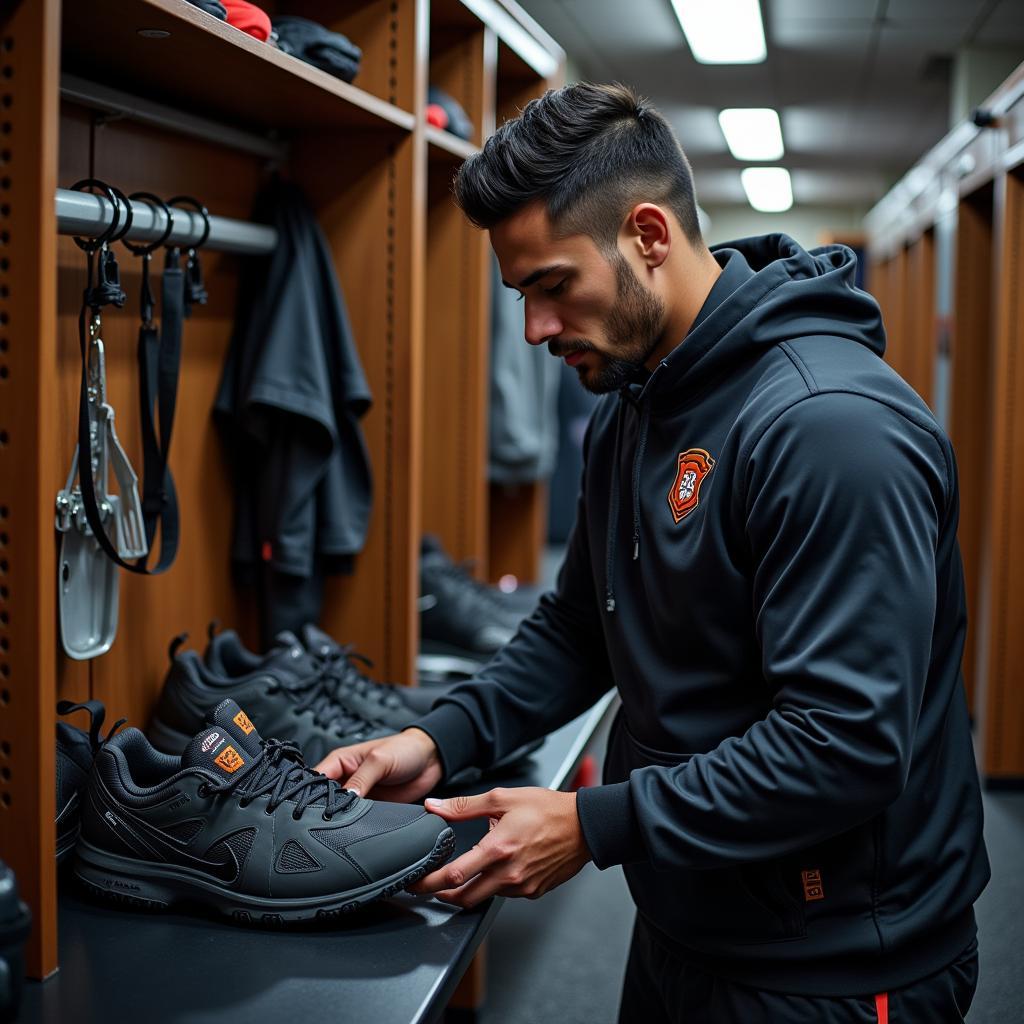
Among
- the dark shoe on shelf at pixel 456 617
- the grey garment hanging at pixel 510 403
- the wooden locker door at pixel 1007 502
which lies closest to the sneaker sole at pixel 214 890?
the dark shoe on shelf at pixel 456 617

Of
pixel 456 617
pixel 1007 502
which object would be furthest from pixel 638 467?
pixel 1007 502

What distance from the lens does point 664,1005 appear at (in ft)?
4.48

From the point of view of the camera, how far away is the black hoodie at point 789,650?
1.02 m

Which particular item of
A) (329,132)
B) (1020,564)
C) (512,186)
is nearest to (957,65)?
(1020,564)

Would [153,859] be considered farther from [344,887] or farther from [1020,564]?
[1020,564]

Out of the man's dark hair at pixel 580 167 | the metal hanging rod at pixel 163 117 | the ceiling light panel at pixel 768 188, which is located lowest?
the man's dark hair at pixel 580 167

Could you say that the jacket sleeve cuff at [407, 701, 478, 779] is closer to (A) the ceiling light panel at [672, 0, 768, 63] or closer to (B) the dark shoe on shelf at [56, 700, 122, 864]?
(B) the dark shoe on shelf at [56, 700, 122, 864]

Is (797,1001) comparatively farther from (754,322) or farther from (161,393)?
(161,393)

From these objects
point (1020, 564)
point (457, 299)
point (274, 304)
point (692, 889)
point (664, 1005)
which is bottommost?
point (664, 1005)

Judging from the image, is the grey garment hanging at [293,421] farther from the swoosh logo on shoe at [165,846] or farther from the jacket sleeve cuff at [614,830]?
the jacket sleeve cuff at [614,830]

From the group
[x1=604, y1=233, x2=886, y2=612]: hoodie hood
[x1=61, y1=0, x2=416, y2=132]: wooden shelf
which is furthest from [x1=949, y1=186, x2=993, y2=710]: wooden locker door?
[x1=604, y1=233, x2=886, y2=612]: hoodie hood

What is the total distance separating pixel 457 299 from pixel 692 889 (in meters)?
1.85

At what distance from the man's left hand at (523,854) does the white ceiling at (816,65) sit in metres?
4.00

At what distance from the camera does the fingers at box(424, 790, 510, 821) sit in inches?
46.3
